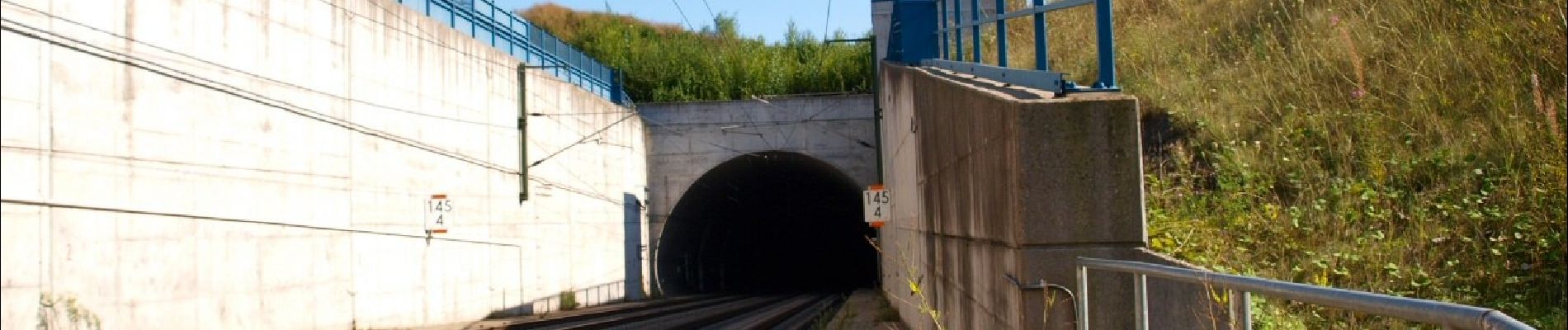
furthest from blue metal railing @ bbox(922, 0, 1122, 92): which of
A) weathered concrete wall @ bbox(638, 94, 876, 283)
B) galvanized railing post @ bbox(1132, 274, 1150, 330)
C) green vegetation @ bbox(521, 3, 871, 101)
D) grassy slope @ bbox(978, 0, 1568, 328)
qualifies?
green vegetation @ bbox(521, 3, 871, 101)

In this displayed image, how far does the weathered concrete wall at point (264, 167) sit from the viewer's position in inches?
523

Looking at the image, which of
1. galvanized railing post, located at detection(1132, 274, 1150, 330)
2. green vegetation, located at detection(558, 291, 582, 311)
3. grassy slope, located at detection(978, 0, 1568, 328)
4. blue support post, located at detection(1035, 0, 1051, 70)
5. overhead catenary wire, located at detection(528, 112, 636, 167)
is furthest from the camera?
green vegetation, located at detection(558, 291, 582, 311)

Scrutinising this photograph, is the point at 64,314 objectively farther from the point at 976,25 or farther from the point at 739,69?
the point at 739,69

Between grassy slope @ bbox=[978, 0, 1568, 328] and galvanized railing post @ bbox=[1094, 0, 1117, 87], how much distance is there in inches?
56.6

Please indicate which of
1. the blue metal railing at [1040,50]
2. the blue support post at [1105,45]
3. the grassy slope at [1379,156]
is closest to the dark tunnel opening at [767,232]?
the blue metal railing at [1040,50]

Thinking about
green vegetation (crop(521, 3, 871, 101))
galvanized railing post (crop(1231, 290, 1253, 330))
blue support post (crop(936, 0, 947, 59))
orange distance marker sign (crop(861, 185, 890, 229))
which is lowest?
galvanized railing post (crop(1231, 290, 1253, 330))

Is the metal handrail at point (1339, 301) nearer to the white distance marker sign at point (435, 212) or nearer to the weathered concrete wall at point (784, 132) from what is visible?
the white distance marker sign at point (435, 212)

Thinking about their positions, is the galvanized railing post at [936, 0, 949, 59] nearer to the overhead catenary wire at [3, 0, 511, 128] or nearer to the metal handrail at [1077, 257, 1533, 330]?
the overhead catenary wire at [3, 0, 511, 128]

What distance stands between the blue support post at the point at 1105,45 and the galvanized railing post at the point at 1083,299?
155 centimetres

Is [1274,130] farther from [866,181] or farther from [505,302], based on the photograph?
[866,181]

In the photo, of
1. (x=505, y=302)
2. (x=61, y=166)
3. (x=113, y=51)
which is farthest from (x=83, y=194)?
(x=505, y=302)

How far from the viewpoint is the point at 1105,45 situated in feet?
26.9

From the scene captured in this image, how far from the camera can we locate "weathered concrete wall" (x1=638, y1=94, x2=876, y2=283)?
35.9 m

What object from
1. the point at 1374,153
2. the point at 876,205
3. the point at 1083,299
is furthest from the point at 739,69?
the point at 1083,299
